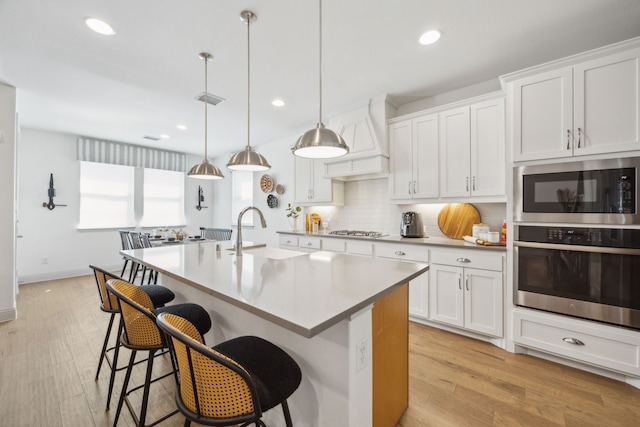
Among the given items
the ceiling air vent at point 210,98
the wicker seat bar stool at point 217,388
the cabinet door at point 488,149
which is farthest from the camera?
the ceiling air vent at point 210,98

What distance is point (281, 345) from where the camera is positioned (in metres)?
1.46

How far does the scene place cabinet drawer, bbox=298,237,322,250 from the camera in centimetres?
399

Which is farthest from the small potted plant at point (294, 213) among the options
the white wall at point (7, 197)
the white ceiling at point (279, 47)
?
the white wall at point (7, 197)

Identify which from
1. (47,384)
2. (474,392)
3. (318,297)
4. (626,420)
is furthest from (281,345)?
(626,420)

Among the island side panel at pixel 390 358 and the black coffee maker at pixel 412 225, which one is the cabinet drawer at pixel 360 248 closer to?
the black coffee maker at pixel 412 225

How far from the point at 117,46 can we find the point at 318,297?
292cm

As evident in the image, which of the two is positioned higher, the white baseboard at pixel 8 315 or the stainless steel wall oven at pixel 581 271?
the stainless steel wall oven at pixel 581 271

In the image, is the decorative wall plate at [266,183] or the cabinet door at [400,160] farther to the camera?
the decorative wall plate at [266,183]

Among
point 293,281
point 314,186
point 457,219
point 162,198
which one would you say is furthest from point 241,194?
point 293,281

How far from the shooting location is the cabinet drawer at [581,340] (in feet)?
6.49

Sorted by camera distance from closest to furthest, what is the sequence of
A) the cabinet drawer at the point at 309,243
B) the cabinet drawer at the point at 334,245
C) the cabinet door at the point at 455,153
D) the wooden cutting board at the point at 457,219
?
the cabinet door at the point at 455,153 → the wooden cutting board at the point at 457,219 → the cabinet drawer at the point at 334,245 → the cabinet drawer at the point at 309,243

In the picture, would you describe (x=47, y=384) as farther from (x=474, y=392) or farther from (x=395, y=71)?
(x=395, y=71)

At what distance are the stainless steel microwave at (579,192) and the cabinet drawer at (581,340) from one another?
0.82 meters

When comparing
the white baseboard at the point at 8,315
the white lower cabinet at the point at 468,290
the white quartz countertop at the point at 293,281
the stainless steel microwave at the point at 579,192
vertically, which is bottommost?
the white baseboard at the point at 8,315
